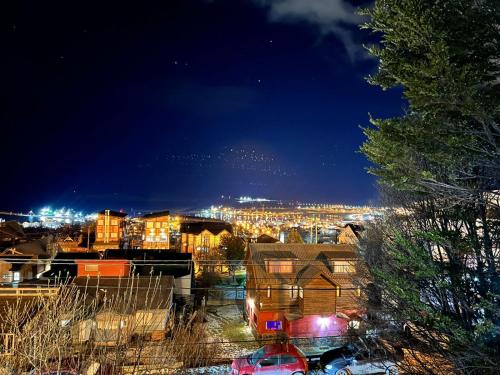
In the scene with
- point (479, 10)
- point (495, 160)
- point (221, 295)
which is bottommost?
point (221, 295)

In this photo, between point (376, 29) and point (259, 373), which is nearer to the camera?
point (376, 29)

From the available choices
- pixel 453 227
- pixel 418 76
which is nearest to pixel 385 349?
pixel 453 227

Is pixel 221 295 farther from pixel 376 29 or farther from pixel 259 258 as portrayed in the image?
pixel 376 29

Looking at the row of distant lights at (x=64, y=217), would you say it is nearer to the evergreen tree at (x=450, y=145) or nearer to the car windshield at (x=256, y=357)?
the car windshield at (x=256, y=357)

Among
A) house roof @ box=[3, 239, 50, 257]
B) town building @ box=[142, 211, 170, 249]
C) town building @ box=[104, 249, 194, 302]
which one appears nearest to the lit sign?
town building @ box=[104, 249, 194, 302]

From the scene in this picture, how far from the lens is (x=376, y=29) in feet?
13.9

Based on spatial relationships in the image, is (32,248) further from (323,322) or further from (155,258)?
(323,322)

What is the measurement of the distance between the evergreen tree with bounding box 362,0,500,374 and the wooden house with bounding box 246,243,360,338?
813 cm

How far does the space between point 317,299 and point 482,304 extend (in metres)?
10.9

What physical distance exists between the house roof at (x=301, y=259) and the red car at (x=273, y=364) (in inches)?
199

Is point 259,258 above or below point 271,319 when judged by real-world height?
above

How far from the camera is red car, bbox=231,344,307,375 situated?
906 centimetres

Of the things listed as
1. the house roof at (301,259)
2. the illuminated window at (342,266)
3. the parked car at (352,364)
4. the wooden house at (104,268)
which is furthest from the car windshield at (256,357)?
the wooden house at (104,268)

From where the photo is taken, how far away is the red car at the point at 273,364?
906cm
